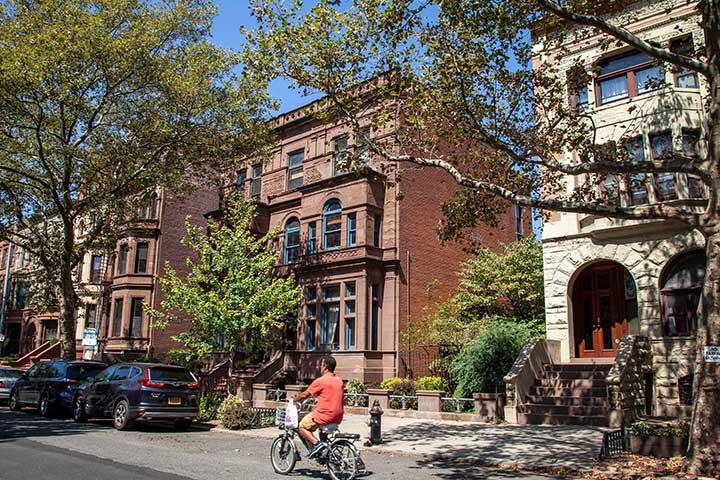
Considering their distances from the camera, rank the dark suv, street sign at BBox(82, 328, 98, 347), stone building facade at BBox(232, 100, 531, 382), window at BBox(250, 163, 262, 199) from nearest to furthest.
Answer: the dark suv
street sign at BBox(82, 328, 98, 347)
stone building facade at BBox(232, 100, 531, 382)
window at BBox(250, 163, 262, 199)

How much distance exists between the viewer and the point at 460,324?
22375mm

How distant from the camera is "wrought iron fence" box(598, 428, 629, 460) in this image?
33.8ft

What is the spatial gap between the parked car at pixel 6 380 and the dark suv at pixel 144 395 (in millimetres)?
8824

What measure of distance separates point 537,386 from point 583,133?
23.5 feet

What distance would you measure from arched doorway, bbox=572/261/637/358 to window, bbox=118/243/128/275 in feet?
88.3

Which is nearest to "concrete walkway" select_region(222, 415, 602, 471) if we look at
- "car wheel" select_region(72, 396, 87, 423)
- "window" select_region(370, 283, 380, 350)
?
"car wheel" select_region(72, 396, 87, 423)

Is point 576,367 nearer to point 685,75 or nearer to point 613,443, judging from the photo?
point 613,443

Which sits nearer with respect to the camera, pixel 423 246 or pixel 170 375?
pixel 170 375

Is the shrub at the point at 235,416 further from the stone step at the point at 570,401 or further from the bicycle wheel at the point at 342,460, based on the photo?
the bicycle wheel at the point at 342,460

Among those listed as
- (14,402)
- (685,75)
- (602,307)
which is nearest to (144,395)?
(14,402)

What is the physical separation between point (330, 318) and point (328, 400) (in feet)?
55.6

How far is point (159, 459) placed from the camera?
11.0 metres

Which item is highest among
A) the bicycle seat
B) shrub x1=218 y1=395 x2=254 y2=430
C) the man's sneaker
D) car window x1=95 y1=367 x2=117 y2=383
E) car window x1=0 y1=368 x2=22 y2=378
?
car window x1=95 y1=367 x2=117 y2=383

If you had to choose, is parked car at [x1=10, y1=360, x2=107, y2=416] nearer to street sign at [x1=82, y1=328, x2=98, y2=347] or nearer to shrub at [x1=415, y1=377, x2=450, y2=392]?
street sign at [x1=82, y1=328, x2=98, y2=347]
